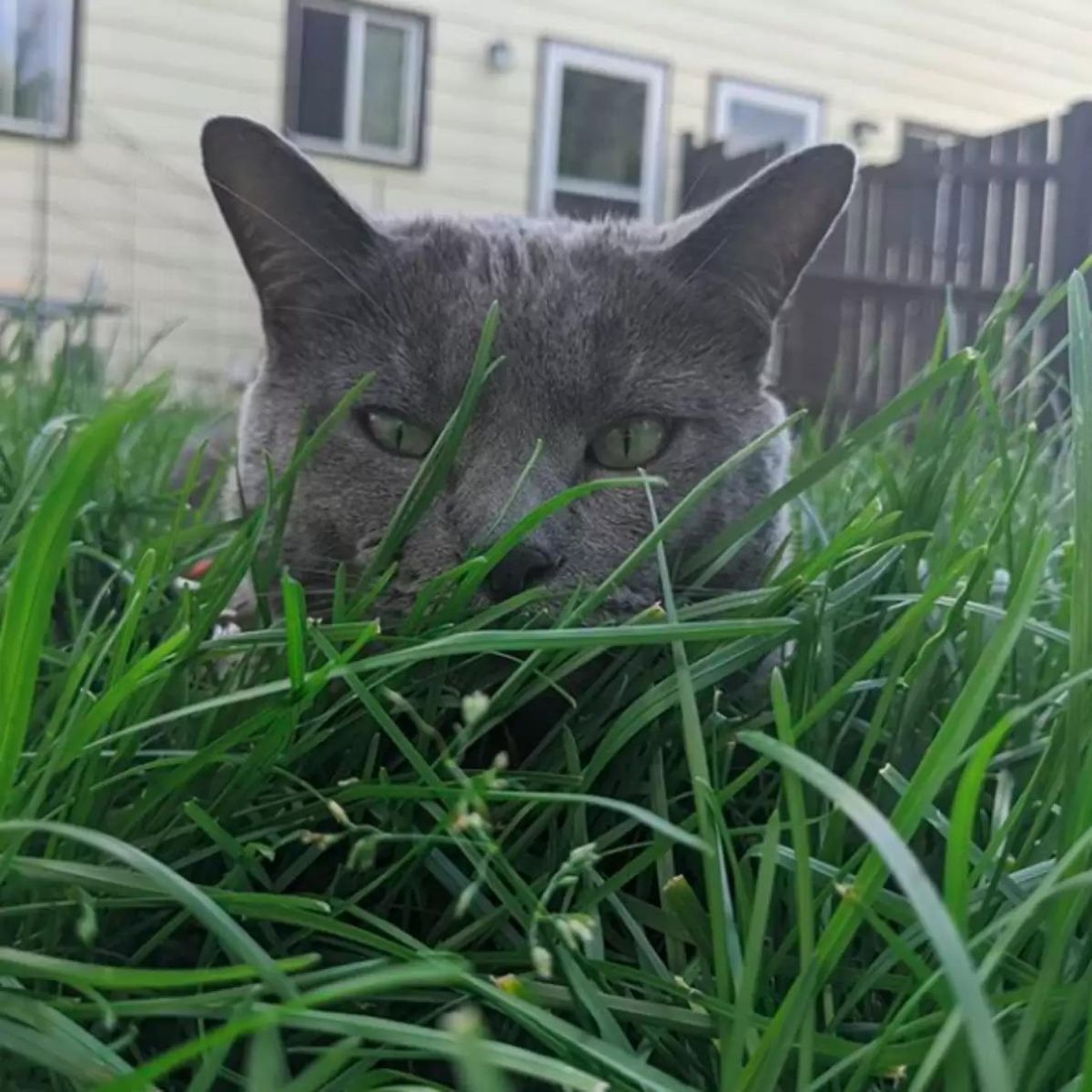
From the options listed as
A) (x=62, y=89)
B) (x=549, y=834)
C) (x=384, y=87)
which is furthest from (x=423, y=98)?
(x=549, y=834)

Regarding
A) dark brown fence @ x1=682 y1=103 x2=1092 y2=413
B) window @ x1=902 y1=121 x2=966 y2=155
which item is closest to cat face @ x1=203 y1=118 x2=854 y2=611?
dark brown fence @ x1=682 y1=103 x2=1092 y2=413

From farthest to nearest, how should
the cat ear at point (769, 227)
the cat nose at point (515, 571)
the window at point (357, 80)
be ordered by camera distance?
the window at point (357, 80)
the cat ear at point (769, 227)
the cat nose at point (515, 571)

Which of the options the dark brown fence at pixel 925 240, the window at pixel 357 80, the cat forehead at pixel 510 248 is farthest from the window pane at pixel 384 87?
the cat forehead at pixel 510 248

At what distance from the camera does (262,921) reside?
1.62 ft

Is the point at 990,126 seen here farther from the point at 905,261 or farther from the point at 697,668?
the point at 697,668

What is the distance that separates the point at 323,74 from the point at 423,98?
1.44 feet

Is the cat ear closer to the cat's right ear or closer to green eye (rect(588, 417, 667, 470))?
green eye (rect(588, 417, 667, 470))

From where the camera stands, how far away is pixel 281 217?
0.99 metres

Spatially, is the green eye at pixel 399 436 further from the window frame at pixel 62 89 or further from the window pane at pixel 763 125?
the window pane at pixel 763 125

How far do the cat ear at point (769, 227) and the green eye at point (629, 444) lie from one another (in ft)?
0.50

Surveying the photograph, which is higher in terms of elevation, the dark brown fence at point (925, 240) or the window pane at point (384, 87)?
the window pane at point (384, 87)

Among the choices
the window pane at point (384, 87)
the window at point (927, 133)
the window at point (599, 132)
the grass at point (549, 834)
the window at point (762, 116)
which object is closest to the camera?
the grass at point (549, 834)

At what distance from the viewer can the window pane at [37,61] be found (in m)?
4.64

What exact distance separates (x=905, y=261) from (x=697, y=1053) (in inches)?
189
